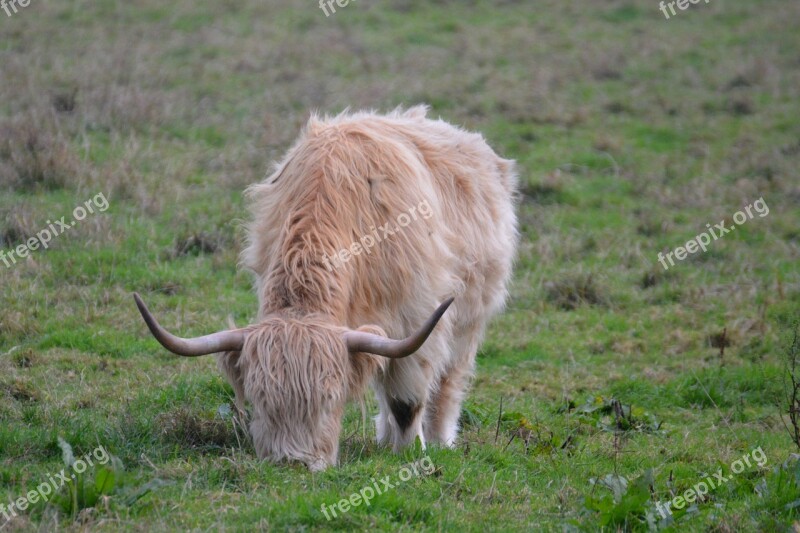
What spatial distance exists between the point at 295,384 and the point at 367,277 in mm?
863

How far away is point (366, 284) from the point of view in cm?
553

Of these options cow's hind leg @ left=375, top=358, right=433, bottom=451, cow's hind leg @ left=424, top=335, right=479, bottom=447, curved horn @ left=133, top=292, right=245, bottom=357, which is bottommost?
cow's hind leg @ left=424, top=335, right=479, bottom=447

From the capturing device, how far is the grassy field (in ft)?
16.7

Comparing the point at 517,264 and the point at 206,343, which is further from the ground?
the point at 206,343

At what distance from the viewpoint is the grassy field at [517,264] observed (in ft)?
16.7

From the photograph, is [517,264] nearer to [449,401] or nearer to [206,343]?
[449,401]

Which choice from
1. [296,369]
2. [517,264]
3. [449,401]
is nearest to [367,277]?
[296,369]

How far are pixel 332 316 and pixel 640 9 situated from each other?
16084mm

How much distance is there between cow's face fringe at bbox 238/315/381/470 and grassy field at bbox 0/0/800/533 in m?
0.13

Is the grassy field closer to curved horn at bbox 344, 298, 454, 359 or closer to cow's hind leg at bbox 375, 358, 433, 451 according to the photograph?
cow's hind leg at bbox 375, 358, 433, 451

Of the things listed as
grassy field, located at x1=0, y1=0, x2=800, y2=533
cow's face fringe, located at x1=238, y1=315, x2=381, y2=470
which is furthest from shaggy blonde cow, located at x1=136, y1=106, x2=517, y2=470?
grassy field, located at x1=0, y1=0, x2=800, y2=533

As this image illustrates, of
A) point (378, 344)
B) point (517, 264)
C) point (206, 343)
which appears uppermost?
point (206, 343)

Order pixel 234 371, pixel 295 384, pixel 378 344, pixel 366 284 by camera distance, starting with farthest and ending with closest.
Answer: pixel 366 284
pixel 234 371
pixel 378 344
pixel 295 384

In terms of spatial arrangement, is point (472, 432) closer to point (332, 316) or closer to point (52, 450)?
point (332, 316)
